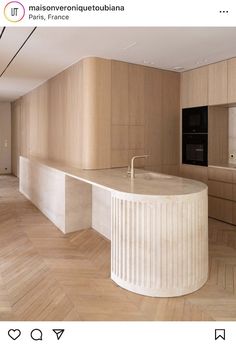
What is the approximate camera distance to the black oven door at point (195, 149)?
203 inches

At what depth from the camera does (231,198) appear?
4723 mm

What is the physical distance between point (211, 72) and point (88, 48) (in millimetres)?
1943

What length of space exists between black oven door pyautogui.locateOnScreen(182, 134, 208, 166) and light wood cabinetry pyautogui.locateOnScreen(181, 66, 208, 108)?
0.53 m

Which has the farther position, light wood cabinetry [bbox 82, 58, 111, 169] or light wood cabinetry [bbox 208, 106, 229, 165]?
light wood cabinetry [bbox 208, 106, 229, 165]

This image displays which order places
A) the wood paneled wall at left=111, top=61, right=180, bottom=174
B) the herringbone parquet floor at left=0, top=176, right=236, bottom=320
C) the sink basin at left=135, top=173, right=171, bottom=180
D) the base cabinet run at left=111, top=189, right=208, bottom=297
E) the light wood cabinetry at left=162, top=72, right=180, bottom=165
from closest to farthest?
the herringbone parquet floor at left=0, top=176, right=236, bottom=320 < the base cabinet run at left=111, top=189, right=208, bottom=297 < the sink basin at left=135, top=173, right=171, bottom=180 < the wood paneled wall at left=111, top=61, right=180, bottom=174 < the light wood cabinetry at left=162, top=72, right=180, bottom=165

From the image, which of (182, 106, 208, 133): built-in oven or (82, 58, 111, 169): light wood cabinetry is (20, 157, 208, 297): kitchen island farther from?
(182, 106, 208, 133): built-in oven

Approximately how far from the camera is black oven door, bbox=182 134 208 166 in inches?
203

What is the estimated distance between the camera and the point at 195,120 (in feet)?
17.5

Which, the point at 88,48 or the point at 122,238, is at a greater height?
Answer: the point at 88,48
